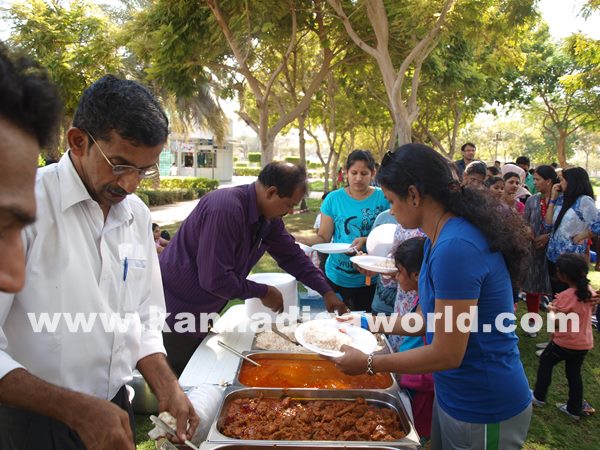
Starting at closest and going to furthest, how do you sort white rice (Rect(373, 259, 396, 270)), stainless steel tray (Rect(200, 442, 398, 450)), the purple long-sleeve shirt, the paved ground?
stainless steel tray (Rect(200, 442, 398, 450)), the purple long-sleeve shirt, white rice (Rect(373, 259, 396, 270)), the paved ground

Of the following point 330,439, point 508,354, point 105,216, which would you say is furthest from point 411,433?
point 105,216

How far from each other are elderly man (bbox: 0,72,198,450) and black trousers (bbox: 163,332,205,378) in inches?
36.5

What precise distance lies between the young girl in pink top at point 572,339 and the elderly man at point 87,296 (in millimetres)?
2620

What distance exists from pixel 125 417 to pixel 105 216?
551mm

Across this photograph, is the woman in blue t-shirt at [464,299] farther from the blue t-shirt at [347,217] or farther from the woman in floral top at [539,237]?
the woman in floral top at [539,237]

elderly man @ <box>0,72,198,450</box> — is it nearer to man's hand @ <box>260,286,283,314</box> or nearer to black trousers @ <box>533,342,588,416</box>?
man's hand @ <box>260,286,283,314</box>

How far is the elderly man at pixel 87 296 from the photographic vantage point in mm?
862

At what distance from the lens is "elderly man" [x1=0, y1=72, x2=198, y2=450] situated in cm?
86

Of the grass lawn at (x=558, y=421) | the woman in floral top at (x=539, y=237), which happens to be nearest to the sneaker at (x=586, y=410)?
the grass lawn at (x=558, y=421)

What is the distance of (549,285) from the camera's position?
13.1 feet

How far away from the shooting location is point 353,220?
10.7 feet

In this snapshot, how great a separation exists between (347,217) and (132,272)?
7.41ft

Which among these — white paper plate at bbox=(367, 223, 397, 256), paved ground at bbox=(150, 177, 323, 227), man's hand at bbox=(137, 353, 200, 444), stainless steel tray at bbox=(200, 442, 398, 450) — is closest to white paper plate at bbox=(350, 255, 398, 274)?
white paper plate at bbox=(367, 223, 397, 256)

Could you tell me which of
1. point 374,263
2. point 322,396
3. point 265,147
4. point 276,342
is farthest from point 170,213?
point 322,396
